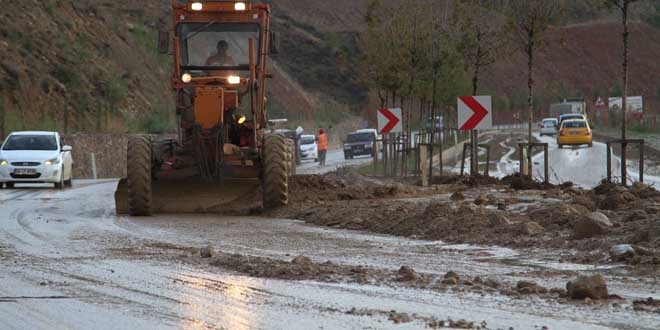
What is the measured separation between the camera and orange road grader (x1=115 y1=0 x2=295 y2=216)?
21281mm

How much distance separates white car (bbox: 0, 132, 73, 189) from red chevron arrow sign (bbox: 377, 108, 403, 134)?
959cm

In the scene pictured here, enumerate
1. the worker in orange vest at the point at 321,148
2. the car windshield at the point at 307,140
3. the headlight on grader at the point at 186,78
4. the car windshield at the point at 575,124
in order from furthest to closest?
the car windshield at the point at 575,124
the car windshield at the point at 307,140
the worker in orange vest at the point at 321,148
the headlight on grader at the point at 186,78

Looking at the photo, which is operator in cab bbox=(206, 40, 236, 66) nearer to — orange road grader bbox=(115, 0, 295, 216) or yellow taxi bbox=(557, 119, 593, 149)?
orange road grader bbox=(115, 0, 295, 216)

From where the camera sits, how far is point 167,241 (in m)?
15.6

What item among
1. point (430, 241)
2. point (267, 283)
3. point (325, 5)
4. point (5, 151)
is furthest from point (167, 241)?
point (325, 5)

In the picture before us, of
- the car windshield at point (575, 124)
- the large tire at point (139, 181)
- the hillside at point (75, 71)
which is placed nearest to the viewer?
the large tire at point (139, 181)

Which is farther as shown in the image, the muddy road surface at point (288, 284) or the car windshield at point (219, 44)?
the car windshield at point (219, 44)

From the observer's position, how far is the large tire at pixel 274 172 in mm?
21141

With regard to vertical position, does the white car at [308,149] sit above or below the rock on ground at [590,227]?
below

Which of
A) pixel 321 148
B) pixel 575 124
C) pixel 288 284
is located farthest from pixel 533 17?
pixel 575 124

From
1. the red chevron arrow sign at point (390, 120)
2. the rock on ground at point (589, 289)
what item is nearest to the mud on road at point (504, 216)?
the rock on ground at point (589, 289)

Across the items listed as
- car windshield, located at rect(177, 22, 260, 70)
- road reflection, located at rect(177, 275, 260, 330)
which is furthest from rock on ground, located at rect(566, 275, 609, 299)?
car windshield, located at rect(177, 22, 260, 70)

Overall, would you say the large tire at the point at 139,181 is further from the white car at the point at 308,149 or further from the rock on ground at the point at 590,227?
the white car at the point at 308,149

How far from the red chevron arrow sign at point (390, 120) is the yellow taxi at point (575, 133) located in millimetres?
31857
